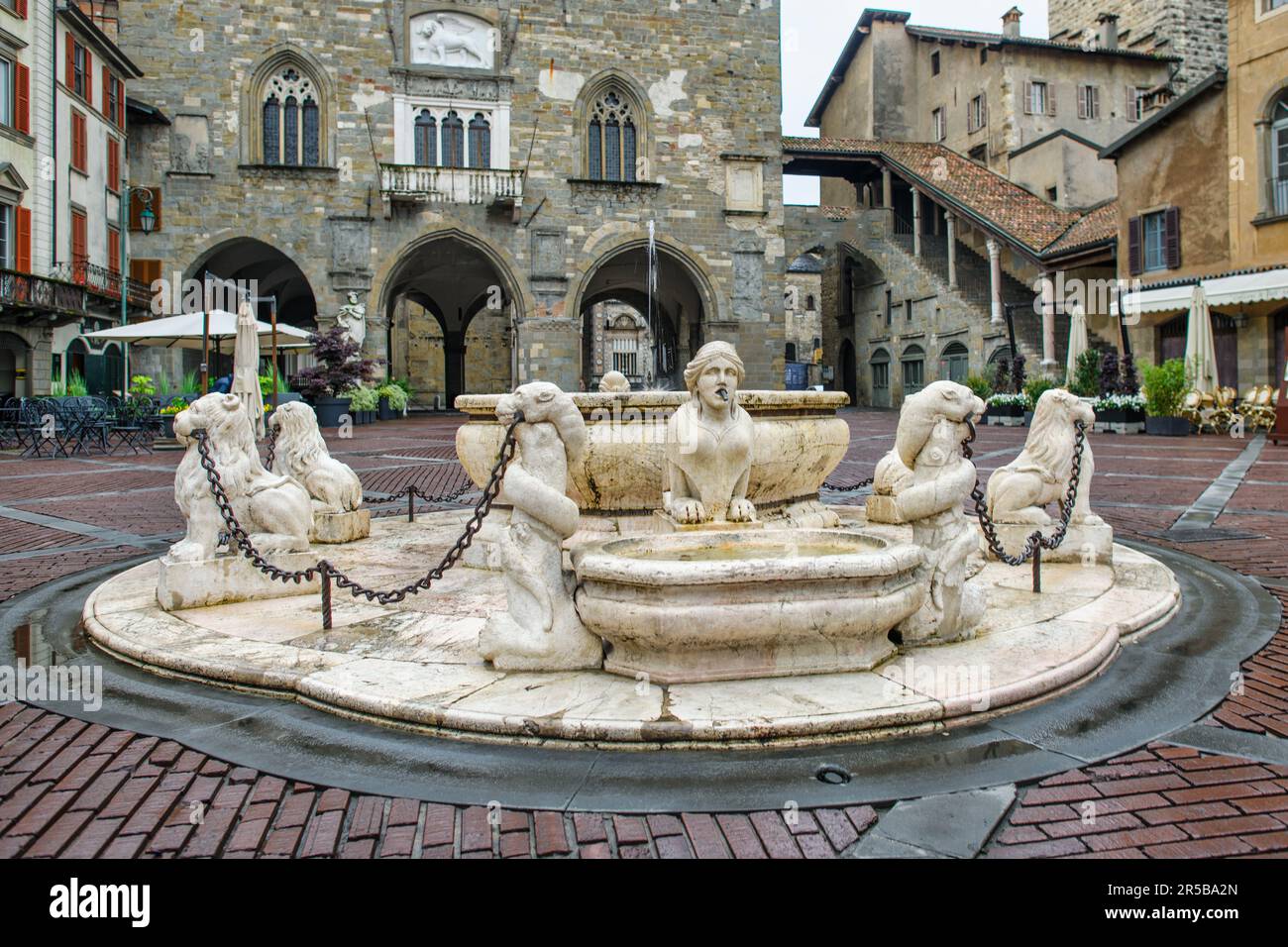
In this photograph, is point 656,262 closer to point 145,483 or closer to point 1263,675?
point 145,483

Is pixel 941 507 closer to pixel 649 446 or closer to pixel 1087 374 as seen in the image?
pixel 649 446

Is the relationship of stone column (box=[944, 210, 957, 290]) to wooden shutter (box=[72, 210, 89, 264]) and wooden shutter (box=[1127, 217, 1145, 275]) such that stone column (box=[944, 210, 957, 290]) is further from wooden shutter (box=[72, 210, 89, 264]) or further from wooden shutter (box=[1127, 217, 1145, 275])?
wooden shutter (box=[72, 210, 89, 264])

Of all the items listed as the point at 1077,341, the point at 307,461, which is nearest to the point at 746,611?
the point at 307,461

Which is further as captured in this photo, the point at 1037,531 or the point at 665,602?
the point at 1037,531

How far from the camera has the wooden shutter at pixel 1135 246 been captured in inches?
955

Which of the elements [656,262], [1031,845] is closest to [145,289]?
[656,262]

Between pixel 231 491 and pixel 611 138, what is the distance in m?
25.1

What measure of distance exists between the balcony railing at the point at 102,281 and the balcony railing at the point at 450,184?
7.34 m

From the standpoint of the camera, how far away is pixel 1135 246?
24.4 meters

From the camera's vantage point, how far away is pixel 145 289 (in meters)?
25.5

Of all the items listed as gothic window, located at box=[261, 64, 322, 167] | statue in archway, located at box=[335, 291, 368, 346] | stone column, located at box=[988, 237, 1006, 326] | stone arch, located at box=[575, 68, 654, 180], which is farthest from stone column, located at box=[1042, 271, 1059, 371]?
gothic window, located at box=[261, 64, 322, 167]

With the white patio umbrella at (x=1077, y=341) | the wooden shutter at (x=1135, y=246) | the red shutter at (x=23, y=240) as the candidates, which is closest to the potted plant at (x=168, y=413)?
the red shutter at (x=23, y=240)

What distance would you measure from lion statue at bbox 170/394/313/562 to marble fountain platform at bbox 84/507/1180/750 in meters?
0.40

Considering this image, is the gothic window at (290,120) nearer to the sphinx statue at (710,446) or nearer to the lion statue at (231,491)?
the lion statue at (231,491)
